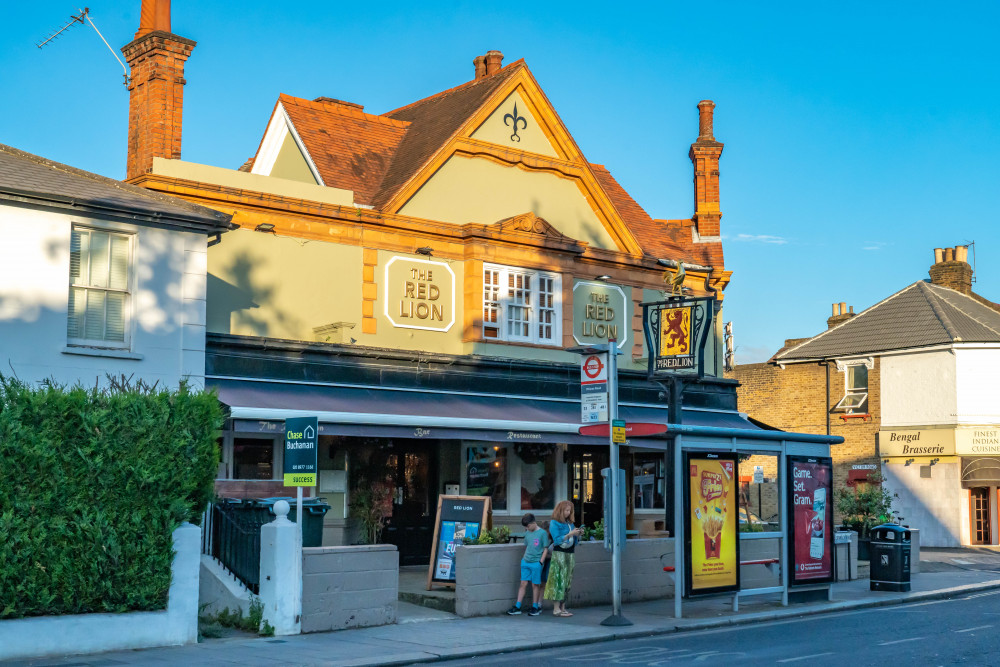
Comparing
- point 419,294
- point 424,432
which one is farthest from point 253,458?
point 419,294

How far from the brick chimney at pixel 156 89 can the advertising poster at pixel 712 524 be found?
423 inches

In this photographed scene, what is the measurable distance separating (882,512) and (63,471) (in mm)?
16926

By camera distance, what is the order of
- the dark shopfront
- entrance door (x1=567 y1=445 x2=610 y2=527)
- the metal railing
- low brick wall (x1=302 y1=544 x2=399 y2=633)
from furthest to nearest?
entrance door (x1=567 y1=445 x2=610 y2=527) → the dark shopfront → the metal railing → low brick wall (x1=302 y1=544 x2=399 y2=633)

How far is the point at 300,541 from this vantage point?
43.9 feet

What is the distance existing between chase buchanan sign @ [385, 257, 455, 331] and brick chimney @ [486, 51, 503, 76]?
706 centimetres

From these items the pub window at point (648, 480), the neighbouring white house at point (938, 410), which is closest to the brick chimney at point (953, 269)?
the neighbouring white house at point (938, 410)

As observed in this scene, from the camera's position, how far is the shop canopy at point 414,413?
17.2 m

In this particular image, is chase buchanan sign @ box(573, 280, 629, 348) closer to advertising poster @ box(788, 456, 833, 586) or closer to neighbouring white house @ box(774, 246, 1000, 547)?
advertising poster @ box(788, 456, 833, 586)

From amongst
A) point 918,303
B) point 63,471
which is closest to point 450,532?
point 63,471

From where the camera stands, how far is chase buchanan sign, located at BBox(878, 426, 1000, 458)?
33.1 m

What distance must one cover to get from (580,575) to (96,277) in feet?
27.7

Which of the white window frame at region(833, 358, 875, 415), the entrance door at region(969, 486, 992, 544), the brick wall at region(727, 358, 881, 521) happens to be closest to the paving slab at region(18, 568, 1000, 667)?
the entrance door at region(969, 486, 992, 544)

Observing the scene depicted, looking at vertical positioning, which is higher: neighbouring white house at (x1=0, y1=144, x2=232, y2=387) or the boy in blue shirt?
neighbouring white house at (x1=0, y1=144, x2=232, y2=387)

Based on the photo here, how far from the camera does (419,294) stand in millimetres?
21500
